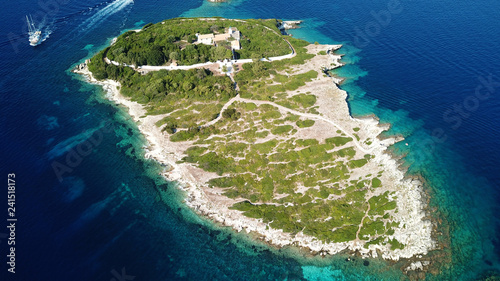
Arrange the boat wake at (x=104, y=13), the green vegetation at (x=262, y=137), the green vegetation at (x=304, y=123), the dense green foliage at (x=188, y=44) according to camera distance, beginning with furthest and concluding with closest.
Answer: the boat wake at (x=104, y=13) < the dense green foliage at (x=188, y=44) < the green vegetation at (x=304, y=123) < the green vegetation at (x=262, y=137)

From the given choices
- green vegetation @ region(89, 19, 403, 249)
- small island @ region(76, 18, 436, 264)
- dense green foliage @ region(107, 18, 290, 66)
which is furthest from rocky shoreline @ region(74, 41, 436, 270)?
dense green foliage @ region(107, 18, 290, 66)

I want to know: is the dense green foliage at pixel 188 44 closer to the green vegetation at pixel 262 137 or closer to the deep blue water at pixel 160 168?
the green vegetation at pixel 262 137

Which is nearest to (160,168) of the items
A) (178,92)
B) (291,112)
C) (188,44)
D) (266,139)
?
(266,139)

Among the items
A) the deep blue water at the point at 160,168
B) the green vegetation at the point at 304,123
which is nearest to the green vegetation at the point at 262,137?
the green vegetation at the point at 304,123

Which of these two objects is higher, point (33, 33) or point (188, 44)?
point (188, 44)

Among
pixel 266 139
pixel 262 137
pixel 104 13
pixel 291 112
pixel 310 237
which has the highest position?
pixel 104 13

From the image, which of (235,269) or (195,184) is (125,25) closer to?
(195,184)

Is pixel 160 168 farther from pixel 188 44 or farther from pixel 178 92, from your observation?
pixel 188 44
